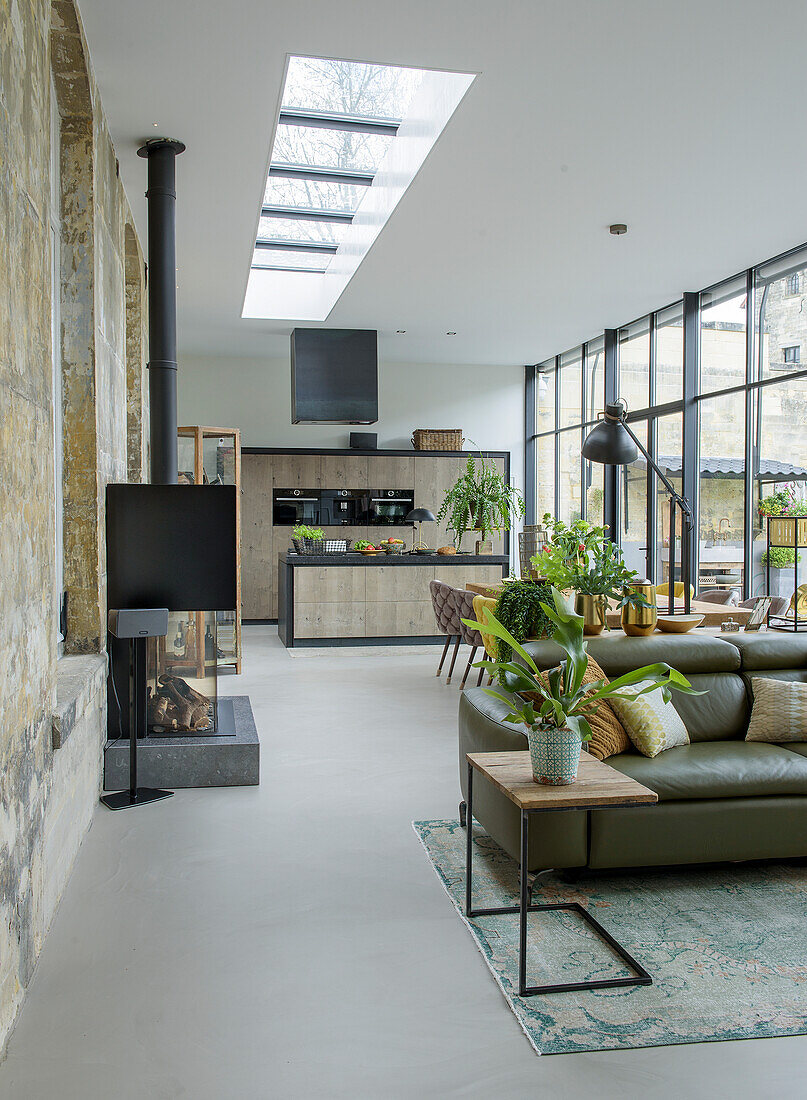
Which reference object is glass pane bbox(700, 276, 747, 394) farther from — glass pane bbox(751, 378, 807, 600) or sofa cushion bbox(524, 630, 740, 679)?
sofa cushion bbox(524, 630, 740, 679)

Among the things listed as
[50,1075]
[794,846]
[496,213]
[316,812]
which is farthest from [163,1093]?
[496,213]

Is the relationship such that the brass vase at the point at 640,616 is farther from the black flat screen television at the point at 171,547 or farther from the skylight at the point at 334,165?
the skylight at the point at 334,165

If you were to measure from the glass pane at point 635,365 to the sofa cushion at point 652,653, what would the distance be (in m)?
5.53

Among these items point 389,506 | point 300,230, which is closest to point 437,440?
point 389,506

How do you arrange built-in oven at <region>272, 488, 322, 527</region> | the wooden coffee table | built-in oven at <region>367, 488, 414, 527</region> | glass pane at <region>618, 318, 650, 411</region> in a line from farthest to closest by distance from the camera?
built-in oven at <region>367, 488, 414, 527</region> → built-in oven at <region>272, 488, 322, 527</region> → glass pane at <region>618, 318, 650, 411</region> → the wooden coffee table

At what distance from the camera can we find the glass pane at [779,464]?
22.4 feet

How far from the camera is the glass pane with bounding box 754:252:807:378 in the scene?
6.81m

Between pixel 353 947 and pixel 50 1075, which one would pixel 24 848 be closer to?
pixel 50 1075

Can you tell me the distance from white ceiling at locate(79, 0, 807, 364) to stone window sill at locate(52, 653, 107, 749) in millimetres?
2773

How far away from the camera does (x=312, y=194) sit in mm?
6754

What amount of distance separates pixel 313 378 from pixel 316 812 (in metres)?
6.18

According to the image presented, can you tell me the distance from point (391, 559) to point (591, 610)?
18.1ft

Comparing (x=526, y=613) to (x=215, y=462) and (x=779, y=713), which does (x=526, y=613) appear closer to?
(x=779, y=713)

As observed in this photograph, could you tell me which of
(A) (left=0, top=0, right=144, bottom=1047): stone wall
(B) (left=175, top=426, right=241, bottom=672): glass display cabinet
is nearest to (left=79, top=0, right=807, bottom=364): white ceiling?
(A) (left=0, top=0, right=144, bottom=1047): stone wall
